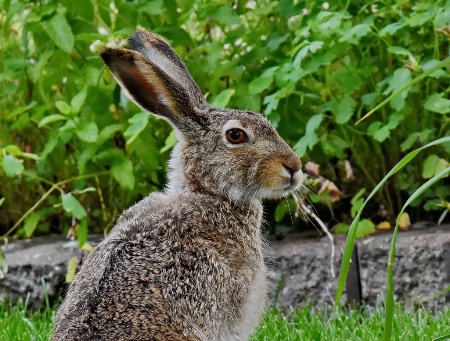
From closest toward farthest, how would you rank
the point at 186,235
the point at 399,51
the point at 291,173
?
the point at 186,235 < the point at 291,173 < the point at 399,51

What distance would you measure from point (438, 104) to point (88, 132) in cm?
176

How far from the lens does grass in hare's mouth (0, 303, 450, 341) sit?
423 centimetres

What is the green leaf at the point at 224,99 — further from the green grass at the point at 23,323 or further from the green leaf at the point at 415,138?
the green grass at the point at 23,323

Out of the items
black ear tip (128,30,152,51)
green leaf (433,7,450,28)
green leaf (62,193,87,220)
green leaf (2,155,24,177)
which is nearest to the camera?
black ear tip (128,30,152,51)

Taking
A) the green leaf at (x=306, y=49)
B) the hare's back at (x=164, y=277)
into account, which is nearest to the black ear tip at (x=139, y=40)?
the hare's back at (x=164, y=277)

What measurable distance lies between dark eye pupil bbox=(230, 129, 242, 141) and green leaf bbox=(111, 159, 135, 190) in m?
1.47

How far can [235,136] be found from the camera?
378 centimetres

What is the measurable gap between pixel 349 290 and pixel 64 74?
1.92 meters

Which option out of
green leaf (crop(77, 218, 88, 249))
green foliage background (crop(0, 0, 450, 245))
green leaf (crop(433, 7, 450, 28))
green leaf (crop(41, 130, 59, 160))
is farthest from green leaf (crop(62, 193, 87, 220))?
green leaf (crop(433, 7, 450, 28))

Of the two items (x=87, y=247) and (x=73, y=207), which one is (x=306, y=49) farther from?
(x=87, y=247)

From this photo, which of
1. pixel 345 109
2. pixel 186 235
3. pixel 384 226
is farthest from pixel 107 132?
pixel 186 235

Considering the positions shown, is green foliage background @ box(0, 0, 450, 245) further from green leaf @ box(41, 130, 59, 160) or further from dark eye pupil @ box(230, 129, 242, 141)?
dark eye pupil @ box(230, 129, 242, 141)

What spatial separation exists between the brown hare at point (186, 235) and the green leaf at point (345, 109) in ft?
3.86

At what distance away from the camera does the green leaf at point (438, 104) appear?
4633mm
